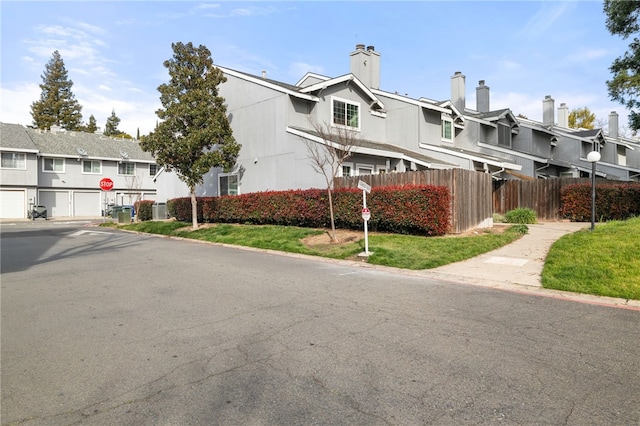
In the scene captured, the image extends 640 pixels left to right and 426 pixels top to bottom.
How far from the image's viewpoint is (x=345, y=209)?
1563 cm

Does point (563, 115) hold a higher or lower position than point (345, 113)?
higher

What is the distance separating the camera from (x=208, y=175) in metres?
24.4

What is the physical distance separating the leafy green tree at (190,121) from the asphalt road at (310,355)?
12.2 metres

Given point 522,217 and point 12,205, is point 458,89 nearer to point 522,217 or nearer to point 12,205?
point 522,217

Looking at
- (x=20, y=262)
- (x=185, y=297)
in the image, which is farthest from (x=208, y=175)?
(x=185, y=297)

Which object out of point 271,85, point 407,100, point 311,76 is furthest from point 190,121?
point 407,100

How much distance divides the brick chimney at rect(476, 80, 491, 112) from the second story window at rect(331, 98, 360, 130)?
53.7 ft

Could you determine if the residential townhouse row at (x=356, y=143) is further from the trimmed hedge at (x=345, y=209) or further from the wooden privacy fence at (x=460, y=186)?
the wooden privacy fence at (x=460, y=186)

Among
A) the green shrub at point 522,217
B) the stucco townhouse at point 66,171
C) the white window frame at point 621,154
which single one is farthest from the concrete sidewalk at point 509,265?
the stucco townhouse at point 66,171

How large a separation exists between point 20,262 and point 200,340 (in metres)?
9.40

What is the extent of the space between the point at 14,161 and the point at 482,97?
4127 cm

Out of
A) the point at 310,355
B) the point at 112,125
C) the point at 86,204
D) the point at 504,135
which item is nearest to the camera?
the point at 310,355

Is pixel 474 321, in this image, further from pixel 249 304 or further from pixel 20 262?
pixel 20 262

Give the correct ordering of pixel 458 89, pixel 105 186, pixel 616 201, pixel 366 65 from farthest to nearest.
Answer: pixel 458 89, pixel 105 186, pixel 366 65, pixel 616 201
